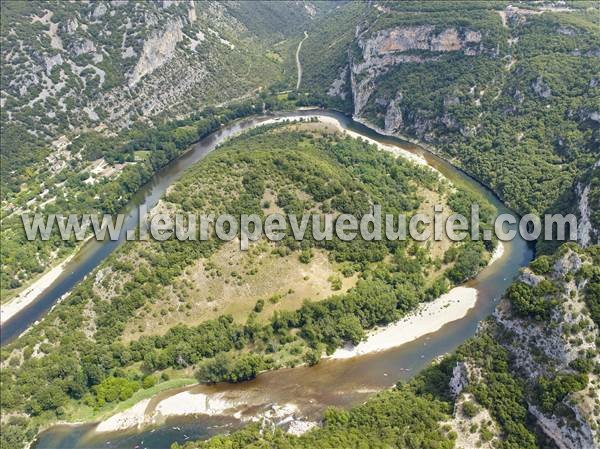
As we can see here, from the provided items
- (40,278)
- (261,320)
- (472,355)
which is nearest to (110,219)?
(40,278)

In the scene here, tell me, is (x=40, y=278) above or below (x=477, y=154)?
below

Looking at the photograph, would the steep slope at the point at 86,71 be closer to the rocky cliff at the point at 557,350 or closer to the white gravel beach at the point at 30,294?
the white gravel beach at the point at 30,294

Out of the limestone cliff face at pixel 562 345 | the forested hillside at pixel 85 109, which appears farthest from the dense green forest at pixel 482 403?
the forested hillside at pixel 85 109

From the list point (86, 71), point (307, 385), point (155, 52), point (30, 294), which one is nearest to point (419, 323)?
point (307, 385)

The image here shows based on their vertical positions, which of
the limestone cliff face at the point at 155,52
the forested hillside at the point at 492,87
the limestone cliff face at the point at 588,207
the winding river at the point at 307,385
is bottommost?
the winding river at the point at 307,385

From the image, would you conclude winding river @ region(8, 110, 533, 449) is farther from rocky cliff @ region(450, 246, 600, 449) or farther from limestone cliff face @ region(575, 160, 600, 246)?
rocky cliff @ region(450, 246, 600, 449)

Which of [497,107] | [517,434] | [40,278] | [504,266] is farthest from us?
[497,107]

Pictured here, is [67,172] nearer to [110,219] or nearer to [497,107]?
[110,219]

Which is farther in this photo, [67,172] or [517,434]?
[67,172]
